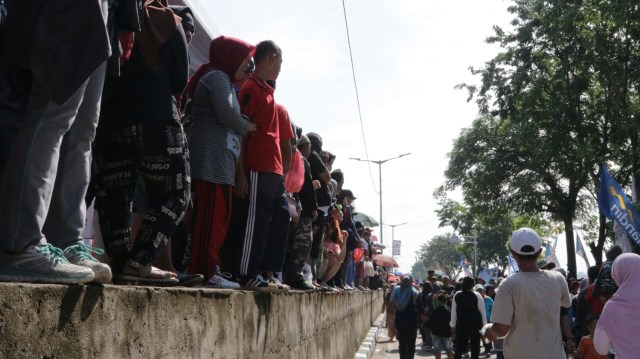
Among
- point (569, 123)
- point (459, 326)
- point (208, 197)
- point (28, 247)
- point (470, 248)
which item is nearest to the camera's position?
point (28, 247)

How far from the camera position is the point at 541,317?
213 inches

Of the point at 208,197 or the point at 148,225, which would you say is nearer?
the point at 148,225

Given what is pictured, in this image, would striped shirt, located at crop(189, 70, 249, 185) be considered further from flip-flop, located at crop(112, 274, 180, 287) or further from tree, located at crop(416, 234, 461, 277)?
tree, located at crop(416, 234, 461, 277)

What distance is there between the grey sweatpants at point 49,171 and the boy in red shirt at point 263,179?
7.80 ft

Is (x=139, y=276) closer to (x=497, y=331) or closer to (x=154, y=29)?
(x=154, y=29)

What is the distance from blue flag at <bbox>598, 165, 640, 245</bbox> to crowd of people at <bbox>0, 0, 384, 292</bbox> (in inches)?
354

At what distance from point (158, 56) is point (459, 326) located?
1062cm

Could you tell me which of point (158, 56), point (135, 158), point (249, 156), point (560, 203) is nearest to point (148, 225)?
point (135, 158)

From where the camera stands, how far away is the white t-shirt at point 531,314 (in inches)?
212

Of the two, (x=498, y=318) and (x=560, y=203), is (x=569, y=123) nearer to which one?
(x=560, y=203)

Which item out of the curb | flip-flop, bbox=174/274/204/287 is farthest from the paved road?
flip-flop, bbox=174/274/204/287

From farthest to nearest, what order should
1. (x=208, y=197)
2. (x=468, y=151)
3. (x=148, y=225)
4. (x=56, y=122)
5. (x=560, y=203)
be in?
(x=468, y=151)
(x=560, y=203)
(x=208, y=197)
(x=148, y=225)
(x=56, y=122)

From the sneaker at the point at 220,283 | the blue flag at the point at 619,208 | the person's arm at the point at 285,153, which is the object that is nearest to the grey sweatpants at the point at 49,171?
the sneaker at the point at 220,283

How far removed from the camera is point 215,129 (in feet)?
16.5
